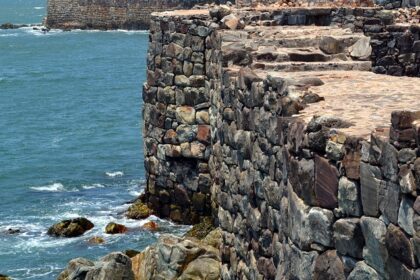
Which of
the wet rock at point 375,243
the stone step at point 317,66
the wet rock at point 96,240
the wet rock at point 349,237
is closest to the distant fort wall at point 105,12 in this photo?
the wet rock at point 96,240

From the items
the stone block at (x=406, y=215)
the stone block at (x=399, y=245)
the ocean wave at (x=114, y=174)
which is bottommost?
the ocean wave at (x=114, y=174)

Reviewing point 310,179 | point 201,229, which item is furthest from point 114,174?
point 310,179

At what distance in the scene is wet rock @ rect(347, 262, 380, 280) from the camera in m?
8.05

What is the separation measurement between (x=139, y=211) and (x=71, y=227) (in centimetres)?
173

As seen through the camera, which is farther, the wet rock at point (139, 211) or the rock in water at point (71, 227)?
the wet rock at point (139, 211)

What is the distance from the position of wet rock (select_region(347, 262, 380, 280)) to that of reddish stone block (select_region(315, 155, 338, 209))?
0.64 m

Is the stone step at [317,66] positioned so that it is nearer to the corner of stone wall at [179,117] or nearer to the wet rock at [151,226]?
the corner of stone wall at [179,117]

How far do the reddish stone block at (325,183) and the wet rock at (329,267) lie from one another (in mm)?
419

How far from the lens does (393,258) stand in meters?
7.70

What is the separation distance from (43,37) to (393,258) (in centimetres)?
9909

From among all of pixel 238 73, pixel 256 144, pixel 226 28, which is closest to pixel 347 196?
pixel 256 144

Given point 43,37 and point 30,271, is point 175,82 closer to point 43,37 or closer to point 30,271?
point 30,271

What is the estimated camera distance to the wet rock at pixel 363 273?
8.05 meters

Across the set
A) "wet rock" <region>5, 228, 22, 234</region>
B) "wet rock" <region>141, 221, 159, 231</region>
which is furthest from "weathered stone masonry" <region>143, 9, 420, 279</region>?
"wet rock" <region>5, 228, 22, 234</region>
